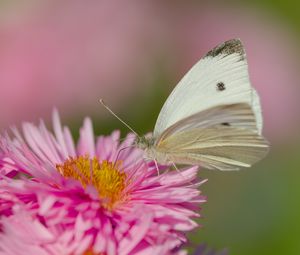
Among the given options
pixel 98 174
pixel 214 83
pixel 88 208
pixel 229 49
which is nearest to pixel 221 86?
pixel 214 83


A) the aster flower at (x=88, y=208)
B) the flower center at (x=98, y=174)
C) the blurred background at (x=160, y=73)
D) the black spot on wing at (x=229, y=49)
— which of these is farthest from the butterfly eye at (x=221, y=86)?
the blurred background at (x=160, y=73)

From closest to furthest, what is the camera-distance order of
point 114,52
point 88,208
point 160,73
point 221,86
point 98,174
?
1. point 88,208
2. point 98,174
3. point 221,86
4. point 114,52
5. point 160,73

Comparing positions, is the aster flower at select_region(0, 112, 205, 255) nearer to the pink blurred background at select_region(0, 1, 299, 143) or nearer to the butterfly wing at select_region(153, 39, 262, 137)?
the butterfly wing at select_region(153, 39, 262, 137)

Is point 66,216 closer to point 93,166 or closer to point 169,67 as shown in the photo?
point 93,166

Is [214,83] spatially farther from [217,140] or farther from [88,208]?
[88,208]

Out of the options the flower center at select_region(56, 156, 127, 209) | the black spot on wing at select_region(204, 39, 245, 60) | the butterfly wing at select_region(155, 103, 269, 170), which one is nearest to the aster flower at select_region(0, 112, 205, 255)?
the flower center at select_region(56, 156, 127, 209)

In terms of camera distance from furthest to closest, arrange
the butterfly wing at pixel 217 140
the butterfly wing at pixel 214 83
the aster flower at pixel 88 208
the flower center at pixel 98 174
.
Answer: the butterfly wing at pixel 214 83 < the butterfly wing at pixel 217 140 < the flower center at pixel 98 174 < the aster flower at pixel 88 208

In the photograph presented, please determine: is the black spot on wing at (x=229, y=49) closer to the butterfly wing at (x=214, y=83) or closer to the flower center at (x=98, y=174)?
the butterfly wing at (x=214, y=83)
